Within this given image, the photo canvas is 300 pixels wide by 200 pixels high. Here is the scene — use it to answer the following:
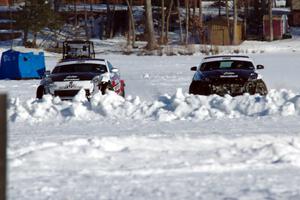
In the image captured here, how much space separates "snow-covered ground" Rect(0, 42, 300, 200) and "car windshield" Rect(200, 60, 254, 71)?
4.76 metres

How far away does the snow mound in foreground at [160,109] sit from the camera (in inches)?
598

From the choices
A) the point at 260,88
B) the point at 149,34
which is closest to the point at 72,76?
the point at 260,88

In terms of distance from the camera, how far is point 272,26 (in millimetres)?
84688

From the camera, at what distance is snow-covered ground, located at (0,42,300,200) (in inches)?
345

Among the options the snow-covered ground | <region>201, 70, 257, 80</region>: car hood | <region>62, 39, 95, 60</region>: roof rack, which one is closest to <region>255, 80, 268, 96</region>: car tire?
<region>201, 70, 257, 80</region>: car hood

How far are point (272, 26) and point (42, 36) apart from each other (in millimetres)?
23296

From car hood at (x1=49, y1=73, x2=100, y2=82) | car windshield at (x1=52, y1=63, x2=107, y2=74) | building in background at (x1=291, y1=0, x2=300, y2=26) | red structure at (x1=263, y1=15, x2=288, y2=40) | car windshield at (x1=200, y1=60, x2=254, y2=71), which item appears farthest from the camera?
building in background at (x1=291, y1=0, x2=300, y2=26)

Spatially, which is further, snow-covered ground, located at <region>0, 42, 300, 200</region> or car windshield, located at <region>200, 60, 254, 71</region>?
car windshield, located at <region>200, 60, 254, 71</region>

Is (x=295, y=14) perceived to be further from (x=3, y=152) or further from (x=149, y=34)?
(x=3, y=152)

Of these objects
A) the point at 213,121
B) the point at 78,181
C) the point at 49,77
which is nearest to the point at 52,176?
the point at 78,181

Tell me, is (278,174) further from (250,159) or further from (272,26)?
(272,26)

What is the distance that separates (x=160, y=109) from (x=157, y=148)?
433 centimetres

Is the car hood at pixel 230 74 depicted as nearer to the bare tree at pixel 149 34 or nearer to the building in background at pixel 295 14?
the bare tree at pixel 149 34

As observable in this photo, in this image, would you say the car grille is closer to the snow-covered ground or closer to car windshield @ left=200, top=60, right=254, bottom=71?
car windshield @ left=200, top=60, right=254, bottom=71
